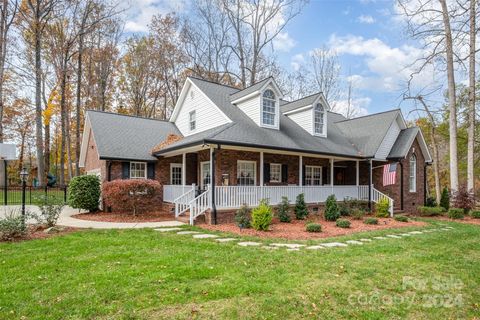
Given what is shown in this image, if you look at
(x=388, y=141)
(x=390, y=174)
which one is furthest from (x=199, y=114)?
(x=388, y=141)

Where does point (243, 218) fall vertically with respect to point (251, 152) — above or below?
below

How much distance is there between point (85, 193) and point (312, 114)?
1201cm

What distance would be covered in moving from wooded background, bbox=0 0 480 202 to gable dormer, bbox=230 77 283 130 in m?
7.78

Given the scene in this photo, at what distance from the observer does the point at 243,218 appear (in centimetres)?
993

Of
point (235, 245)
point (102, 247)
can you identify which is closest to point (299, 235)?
point (235, 245)

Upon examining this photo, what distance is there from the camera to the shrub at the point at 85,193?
13.4 m

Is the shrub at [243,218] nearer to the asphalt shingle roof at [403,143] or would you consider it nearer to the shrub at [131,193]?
the shrub at [131,193]

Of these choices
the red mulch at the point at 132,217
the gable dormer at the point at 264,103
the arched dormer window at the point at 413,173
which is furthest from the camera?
the arched dormer window at the point at 413,173

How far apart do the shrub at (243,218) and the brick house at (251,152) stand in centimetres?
74

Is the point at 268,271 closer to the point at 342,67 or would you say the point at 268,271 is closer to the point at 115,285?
the point at 115,285

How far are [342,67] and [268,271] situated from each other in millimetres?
28952

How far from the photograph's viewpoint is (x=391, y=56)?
16781 millimetres

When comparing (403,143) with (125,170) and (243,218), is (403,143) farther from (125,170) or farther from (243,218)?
(125,170)

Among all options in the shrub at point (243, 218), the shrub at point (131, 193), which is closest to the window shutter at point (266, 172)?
the shrub at point (243, 218)
